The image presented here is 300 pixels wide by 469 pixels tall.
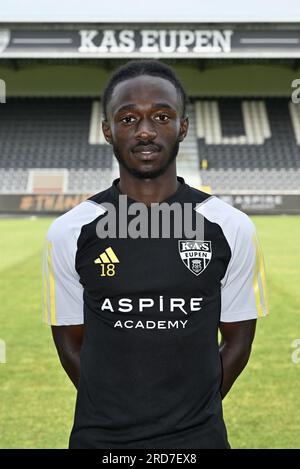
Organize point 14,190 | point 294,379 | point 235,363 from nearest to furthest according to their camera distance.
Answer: point 235,363, point 294,379, point 14,190

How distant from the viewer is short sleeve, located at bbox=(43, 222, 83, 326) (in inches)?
67.9

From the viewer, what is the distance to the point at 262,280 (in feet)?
6.11

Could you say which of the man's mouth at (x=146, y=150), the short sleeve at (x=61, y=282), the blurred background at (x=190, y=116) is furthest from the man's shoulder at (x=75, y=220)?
the blurred background at (x=190, y=116)

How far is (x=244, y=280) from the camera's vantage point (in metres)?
1.80

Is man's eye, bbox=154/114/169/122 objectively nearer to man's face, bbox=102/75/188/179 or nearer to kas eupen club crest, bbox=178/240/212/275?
man's face, bbox=102/75/188/179

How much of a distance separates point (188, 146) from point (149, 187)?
89.4 ft

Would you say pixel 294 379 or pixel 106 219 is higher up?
pixel 106 219

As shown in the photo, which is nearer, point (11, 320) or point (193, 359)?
point (193, 359)

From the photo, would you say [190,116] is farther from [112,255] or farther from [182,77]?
[112,255]

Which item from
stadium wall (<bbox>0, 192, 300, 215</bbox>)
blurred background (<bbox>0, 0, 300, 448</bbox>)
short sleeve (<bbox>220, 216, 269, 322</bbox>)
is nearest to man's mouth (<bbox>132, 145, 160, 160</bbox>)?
short sleeve (<bbox>220, 216, 269, 322</bbox>)

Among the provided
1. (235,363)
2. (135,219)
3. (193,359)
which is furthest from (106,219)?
(235,363)

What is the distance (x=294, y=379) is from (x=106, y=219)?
Answer: 3387 mm

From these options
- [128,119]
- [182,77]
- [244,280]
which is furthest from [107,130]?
[182,77]

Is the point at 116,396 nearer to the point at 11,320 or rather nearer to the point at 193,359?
the point at 193,359
